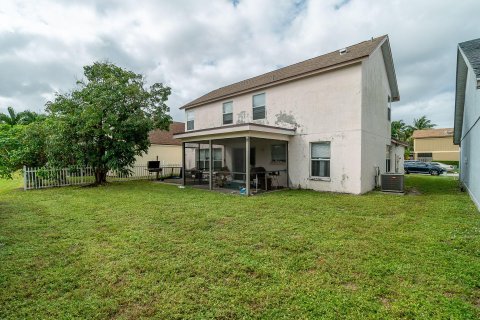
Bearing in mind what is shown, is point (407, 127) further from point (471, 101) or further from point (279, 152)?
point (279, 152)

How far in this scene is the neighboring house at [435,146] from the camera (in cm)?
3712

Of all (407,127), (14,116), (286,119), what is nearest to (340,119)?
(286,119)

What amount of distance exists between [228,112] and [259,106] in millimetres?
2539

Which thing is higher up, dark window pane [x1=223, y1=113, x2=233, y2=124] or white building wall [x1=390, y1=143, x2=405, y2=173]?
dark window pane [x1=223, y1=113, x2=233, y2=124]

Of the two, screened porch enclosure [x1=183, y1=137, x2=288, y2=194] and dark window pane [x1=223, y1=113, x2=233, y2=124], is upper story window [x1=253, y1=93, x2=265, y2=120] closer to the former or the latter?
screened porch enclosure [x1=183, y1=137, x2=288, y2=194]

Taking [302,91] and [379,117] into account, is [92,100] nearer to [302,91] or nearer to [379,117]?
[302,91]

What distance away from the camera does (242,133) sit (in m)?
9.84

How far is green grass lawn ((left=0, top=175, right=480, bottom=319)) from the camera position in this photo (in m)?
2.54

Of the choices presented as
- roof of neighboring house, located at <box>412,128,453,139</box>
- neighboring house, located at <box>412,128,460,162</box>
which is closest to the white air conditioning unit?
neighboring house, located at <box>412,128,460,162</box>

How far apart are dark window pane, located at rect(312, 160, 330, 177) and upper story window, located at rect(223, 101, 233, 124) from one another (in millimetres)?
6227

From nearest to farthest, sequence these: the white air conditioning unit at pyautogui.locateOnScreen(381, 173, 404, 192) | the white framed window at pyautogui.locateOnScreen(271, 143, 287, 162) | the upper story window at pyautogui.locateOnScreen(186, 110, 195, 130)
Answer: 1. the white air conditioning unit at pyautogui.locateOnScreen(381, 173, 404, 192)
2. the white framed window at pyautogui.locateOnScreen(271, 143, 287, 162)
3. the upper story window at pyautogui.locateOnScreen(186, 110, 195, 130)

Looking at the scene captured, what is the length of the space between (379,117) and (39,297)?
13.7 meters

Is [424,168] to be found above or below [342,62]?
below

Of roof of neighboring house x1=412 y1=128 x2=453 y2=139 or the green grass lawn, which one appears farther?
roof of neighboring house x1=412 y1=128 x2=453 y2=139
